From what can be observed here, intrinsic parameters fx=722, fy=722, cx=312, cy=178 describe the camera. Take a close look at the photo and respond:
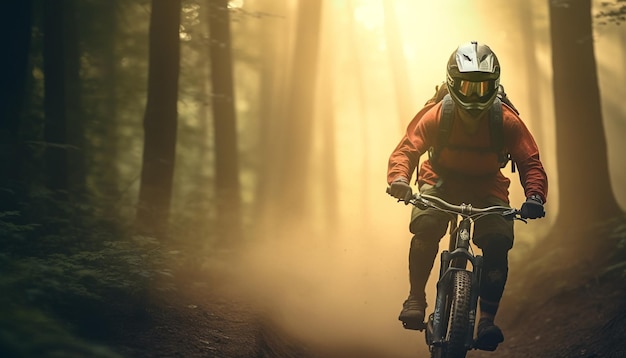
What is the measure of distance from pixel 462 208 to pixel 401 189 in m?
0.48

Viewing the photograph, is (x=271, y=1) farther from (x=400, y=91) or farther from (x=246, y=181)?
(x=400, y=91)

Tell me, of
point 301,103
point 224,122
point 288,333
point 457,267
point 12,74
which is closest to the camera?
point 457,267

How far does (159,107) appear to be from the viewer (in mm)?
9375

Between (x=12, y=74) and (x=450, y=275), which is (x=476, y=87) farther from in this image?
(x=12, y=74)

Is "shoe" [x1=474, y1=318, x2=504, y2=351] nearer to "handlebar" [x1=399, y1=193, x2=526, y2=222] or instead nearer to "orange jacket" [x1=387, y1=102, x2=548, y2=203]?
"handlebar" [x1=399, y1=193, x2=526, y2=222]

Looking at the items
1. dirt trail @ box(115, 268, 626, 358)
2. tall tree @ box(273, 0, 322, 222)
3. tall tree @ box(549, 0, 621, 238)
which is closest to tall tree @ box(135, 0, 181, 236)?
dirt trail @ box(115, 268, 626, 358)

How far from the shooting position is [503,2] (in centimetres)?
2648

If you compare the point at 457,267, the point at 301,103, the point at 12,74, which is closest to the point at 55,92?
the point at 12,74

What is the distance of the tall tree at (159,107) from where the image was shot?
9391mm

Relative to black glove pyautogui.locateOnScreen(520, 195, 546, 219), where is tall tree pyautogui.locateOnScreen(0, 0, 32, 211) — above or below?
above

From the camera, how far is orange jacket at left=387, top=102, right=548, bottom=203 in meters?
5.70

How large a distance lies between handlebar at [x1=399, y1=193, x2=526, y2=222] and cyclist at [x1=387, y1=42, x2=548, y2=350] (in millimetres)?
132

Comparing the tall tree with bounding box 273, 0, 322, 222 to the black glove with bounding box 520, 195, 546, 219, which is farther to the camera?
the tall tree with bounding box 273, 0, 322, 222

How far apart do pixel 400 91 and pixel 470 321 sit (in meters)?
26.3
